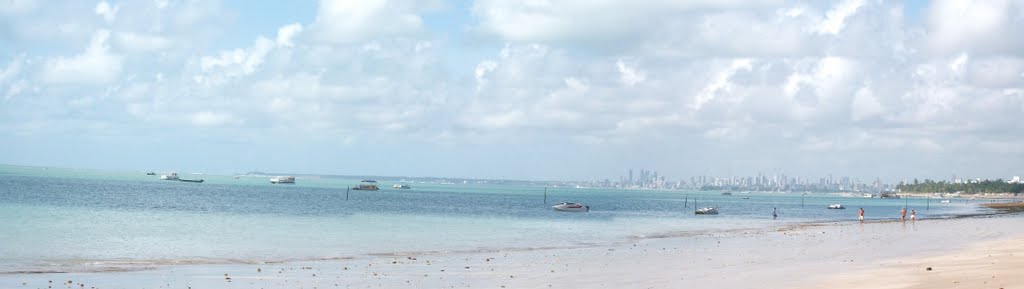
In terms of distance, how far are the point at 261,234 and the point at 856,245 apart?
32713 millimetres

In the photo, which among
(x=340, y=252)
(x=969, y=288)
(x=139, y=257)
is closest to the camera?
(x=969, y=288)

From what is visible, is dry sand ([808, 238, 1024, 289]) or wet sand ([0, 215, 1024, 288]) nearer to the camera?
dry sand ([808, 238, 1024, 289])

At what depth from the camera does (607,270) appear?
30719 mm

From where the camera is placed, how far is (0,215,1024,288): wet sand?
1006 inches

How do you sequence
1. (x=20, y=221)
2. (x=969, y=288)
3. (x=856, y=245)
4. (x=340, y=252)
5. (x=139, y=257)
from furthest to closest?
(x=20, y=221), (x=856, y=245), (x=340, y=252), (x=139, y=257), (x=969, y=288)

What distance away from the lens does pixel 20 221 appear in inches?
2267

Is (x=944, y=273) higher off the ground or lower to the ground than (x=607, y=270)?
higher

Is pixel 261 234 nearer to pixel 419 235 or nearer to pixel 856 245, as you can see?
pixel 419 235

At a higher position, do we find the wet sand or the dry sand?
the dry sand

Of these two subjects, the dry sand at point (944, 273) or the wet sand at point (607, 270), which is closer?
the dry sand at point (944, 273)

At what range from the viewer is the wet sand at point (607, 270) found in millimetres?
25547

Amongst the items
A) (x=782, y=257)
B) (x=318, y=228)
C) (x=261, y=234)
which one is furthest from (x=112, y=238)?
(x=782, y=257)

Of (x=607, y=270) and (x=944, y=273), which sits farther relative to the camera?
(x=607, y=270)

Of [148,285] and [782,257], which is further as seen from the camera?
[782,257]
